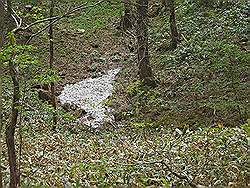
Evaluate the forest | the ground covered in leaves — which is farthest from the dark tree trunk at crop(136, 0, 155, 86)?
the ground covered in leaves

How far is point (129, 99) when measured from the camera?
15633mm

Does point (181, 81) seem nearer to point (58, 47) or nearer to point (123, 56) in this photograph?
point (123, 56)

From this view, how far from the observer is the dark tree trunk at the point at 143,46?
15.1m

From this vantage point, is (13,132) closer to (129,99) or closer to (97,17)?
(129,99)

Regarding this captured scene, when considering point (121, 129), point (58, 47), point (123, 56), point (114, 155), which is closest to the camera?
point (114, 155)

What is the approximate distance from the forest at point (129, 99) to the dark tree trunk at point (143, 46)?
0.04 metres

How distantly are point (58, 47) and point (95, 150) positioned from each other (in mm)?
15074

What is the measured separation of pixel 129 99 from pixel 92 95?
2.40 m

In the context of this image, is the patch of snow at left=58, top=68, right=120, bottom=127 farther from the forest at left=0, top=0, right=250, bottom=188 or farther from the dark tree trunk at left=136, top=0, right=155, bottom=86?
the dark tree trunk at left=136, top=0, right=155, bottom=86

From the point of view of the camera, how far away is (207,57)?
51.1ft

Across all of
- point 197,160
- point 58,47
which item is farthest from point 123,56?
point 197,160

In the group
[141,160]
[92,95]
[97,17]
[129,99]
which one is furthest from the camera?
[97,17]

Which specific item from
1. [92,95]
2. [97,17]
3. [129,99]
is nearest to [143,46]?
[129,99]

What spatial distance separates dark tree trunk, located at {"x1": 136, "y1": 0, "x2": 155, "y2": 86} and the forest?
37mm
